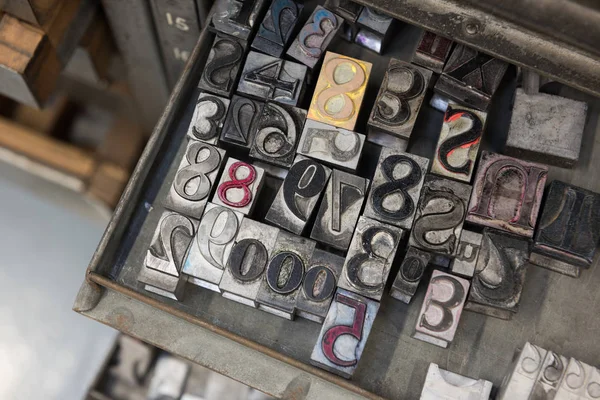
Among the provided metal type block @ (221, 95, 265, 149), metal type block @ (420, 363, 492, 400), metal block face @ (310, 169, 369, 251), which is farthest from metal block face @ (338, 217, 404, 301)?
metal type block @ (221, 95, 265, 149)

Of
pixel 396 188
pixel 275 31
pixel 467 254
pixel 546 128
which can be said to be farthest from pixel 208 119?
pixel 546 128

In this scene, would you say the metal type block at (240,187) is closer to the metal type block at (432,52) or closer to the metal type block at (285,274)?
the metal type block at (285,274)

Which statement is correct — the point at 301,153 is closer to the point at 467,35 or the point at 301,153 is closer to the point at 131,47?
the point at 467,35

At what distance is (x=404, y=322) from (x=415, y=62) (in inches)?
28.4

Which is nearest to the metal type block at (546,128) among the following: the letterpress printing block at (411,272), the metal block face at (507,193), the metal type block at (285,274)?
the metal block face at (507,193)

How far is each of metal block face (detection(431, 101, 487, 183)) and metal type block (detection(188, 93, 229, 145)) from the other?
1.95ft

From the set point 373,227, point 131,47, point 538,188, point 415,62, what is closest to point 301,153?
point 373,227

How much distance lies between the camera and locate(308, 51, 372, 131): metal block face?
1.76 meters

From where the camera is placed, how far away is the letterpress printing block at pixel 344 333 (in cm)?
159

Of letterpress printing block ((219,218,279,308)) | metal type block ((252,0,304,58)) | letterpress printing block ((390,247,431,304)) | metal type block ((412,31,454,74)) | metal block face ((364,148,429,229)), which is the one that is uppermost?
metal type block ((412,31,454,74))

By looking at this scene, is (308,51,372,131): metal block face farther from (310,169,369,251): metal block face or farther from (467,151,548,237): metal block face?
(467,151,548,237): metal block face

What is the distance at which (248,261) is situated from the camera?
1678 mm

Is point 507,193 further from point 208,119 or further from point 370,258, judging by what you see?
point 208,119

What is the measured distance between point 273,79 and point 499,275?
2.64 ft
